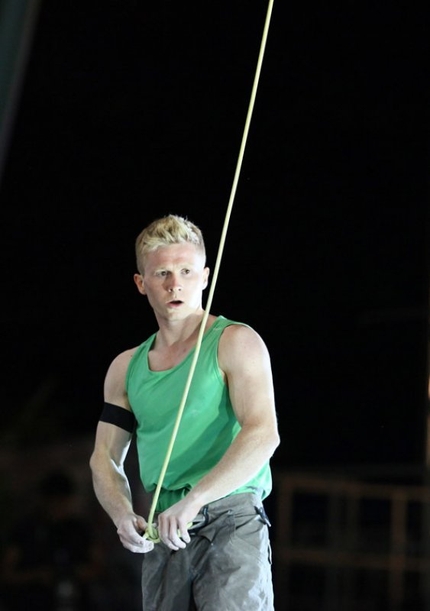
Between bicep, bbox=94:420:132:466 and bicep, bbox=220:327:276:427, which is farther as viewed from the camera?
bicep, bbox=94:420:132:466

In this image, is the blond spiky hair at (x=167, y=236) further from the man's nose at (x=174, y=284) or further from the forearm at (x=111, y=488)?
the forearm at (x=111, y=488)

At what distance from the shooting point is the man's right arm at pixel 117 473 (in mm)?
2369

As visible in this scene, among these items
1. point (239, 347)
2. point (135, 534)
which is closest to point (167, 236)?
point (239, 347)

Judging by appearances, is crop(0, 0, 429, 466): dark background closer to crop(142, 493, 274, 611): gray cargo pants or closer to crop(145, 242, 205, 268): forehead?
crop(145, 242, 205, 268): forehead

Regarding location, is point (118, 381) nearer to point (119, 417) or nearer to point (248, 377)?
point (119, 417)

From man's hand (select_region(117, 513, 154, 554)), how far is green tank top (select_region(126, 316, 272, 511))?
0.36 feet

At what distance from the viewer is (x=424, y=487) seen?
→ 8.45m

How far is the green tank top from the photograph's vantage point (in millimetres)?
2436

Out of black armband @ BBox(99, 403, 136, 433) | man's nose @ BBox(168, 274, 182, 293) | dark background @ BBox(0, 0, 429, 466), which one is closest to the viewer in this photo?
man's nose @ BBox(168, 274, 182, 293)

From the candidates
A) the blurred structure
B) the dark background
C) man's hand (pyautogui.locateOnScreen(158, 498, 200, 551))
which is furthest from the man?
the dark background

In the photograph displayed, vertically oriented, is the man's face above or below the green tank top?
above

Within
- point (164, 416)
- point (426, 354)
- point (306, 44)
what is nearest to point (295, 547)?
point (426, 354)

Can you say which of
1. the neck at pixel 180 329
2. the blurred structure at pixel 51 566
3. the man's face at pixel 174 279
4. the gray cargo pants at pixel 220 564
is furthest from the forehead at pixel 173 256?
the blurred structure at pixel 51 566

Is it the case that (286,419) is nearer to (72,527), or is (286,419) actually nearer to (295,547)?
(295,547)
